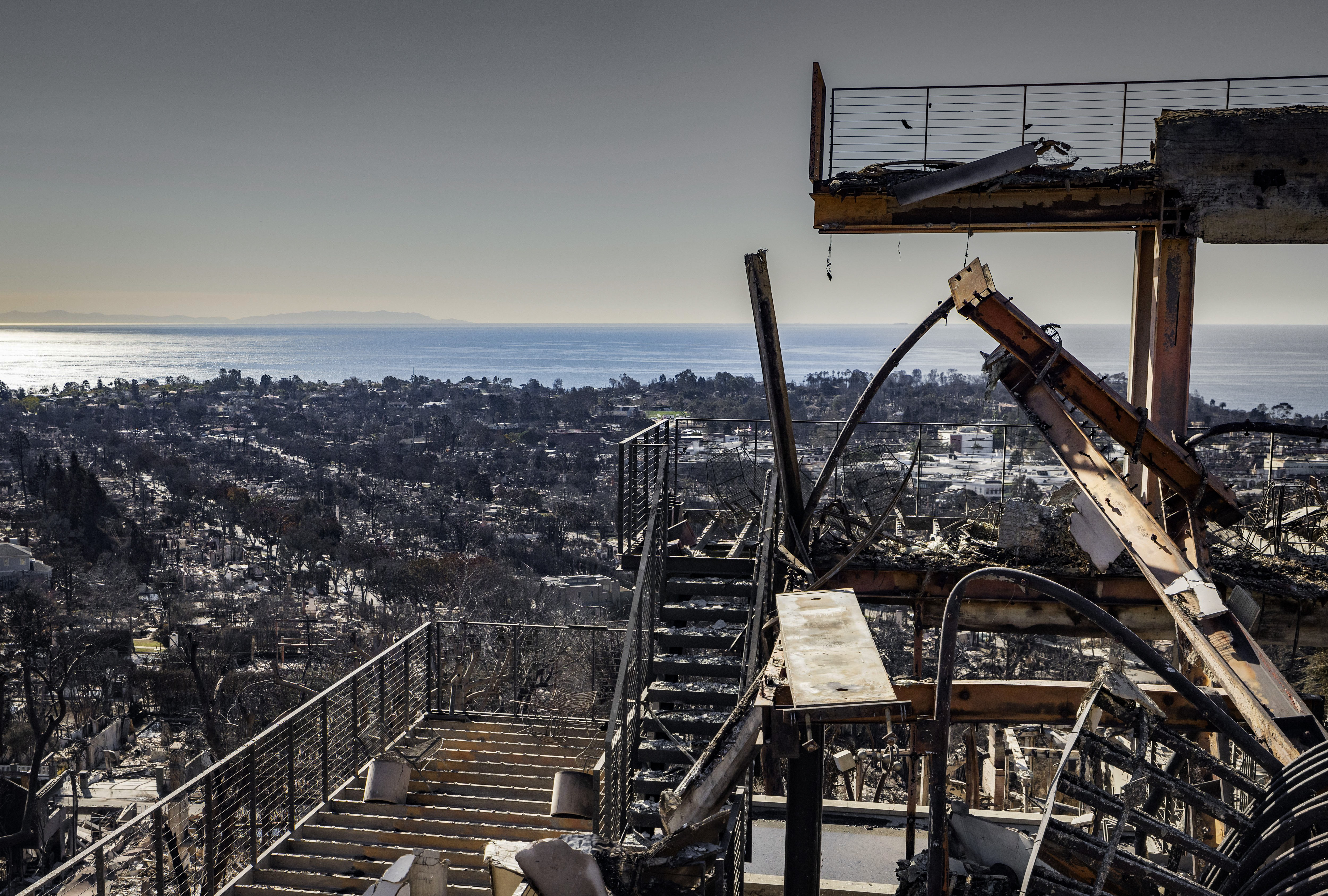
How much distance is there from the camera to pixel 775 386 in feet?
32.7

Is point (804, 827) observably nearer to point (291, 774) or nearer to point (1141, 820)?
point (1141, 820)

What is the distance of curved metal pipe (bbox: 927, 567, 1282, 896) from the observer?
4.88 meters

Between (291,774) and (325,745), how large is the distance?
79 cm

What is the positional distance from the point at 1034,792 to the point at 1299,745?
466 inches

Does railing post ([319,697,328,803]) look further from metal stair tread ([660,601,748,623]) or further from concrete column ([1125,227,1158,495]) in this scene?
concrete column ([1125,227,1158,495])

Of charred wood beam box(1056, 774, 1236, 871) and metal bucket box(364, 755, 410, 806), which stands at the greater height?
charred wood beam box(1056, 774, 1236, 871)

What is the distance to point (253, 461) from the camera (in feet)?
274

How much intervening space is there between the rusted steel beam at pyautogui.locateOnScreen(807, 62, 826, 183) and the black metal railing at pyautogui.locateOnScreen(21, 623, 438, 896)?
7522 mm

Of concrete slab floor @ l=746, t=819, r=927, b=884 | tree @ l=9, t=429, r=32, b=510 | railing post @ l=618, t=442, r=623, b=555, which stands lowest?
tree @ l=9, t=429, r=32, b=510

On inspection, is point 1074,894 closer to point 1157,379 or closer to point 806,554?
point 806,554

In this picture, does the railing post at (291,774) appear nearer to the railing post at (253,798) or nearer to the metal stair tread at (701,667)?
the railing post at (253,798)

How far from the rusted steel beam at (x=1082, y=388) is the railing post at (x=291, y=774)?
25.8ft

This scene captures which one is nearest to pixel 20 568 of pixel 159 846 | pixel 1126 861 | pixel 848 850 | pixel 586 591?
pixel 586 591

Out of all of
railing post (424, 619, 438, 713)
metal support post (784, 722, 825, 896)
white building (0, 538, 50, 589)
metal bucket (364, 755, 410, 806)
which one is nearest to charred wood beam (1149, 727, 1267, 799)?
metal support post (784, 722, 825, 896)
